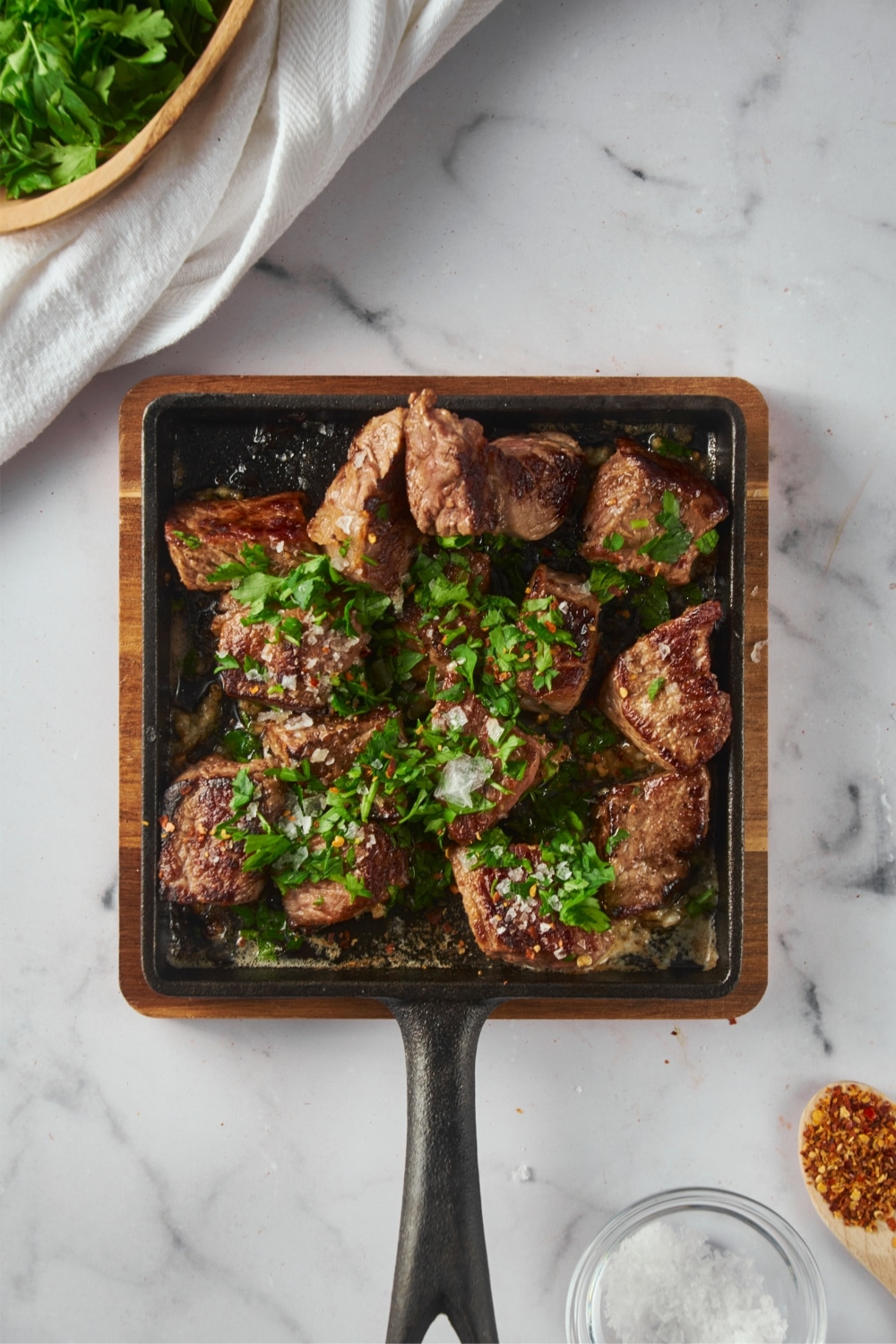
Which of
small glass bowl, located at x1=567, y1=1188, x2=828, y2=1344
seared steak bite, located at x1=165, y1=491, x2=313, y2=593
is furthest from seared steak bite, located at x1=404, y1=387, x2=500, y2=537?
small glass bowl, located at x1=567, y1=1188, x2=828, y2=1344

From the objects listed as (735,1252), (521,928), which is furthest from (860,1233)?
(521,928)

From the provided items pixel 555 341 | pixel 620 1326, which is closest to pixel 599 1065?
pixel 620 1326

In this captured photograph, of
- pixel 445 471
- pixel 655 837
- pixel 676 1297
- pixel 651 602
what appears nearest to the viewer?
pixel 445 471

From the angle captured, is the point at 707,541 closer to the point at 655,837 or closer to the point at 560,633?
the point at 560,633

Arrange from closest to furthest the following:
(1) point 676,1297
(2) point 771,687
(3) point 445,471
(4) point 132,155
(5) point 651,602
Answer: (3) point 445,471 → (4) point 132,155 → (5) point 651,602 → (1) point 676,1297 → (2) point 771,687

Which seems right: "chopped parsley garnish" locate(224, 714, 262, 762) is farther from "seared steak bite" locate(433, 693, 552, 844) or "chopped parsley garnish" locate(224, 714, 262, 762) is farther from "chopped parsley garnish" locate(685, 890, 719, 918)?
A: "chopped parsley garnish" locate(685, 890, 719, 918)
